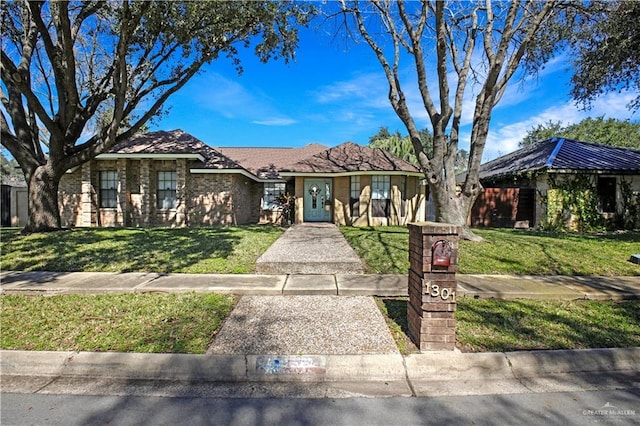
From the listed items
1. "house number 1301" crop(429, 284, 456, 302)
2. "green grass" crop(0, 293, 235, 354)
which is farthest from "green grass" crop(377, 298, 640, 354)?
"green grass" crop(0, 293, 235, 354)

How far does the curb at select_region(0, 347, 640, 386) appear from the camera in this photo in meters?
2.92

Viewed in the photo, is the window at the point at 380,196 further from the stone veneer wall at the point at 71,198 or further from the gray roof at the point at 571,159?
the stone veneer wall at the point at 71,198

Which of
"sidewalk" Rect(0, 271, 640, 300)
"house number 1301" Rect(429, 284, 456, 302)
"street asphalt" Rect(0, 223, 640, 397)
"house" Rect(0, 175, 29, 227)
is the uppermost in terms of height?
"house" Rect(0, 175, 29, 227)

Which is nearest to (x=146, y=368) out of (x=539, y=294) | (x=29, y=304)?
(x=29, y=304)

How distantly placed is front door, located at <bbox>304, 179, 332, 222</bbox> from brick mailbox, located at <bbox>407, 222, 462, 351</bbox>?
40.5ft

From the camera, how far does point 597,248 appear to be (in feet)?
25.6

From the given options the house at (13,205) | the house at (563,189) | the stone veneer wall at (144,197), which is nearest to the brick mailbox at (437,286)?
the stone veneer wall at (144,197)

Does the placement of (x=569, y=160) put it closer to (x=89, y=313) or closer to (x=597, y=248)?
(x=597, y=248)

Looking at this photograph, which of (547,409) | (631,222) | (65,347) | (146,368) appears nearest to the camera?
(547,409)

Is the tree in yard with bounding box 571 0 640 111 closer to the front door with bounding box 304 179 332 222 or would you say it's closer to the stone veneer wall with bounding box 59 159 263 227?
the front door with bounding box 304 179 332 222

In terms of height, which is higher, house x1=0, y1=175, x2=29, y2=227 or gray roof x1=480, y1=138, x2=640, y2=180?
gray roof x1=480, y1=138, x2=640, y2=180

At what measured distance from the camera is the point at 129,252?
7152mm

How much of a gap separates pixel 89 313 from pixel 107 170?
12.7m

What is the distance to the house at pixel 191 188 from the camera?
13859mm
